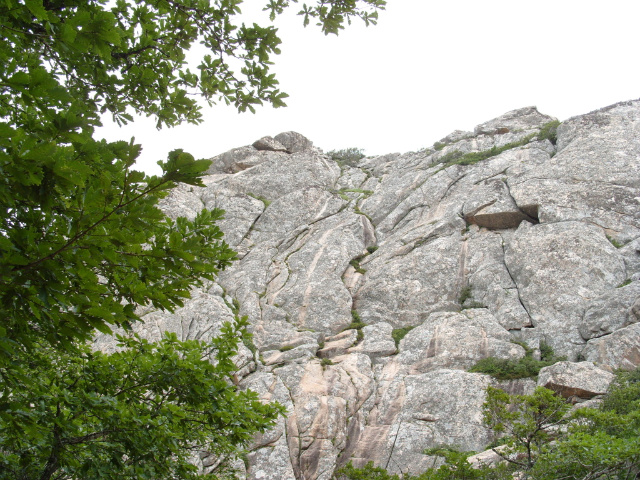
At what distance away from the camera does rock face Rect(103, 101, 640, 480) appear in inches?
623

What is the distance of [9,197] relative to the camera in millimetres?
2535

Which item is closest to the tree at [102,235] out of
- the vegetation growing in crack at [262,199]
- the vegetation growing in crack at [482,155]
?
the vegetation growing in crack at [262,199]

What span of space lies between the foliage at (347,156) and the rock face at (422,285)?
8371mm

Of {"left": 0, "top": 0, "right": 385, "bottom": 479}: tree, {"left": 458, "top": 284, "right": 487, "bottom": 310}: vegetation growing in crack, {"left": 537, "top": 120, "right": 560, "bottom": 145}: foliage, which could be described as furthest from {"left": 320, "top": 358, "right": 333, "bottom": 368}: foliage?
{"left": 537, "top": 120, "right": 560, "bottom": 145}: foliage

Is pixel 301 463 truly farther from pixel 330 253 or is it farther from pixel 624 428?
pixel 330 253

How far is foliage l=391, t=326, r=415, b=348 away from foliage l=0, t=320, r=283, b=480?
50.5 ft

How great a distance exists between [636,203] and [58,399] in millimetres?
26556

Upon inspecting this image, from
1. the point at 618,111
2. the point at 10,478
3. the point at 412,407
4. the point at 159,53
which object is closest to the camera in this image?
the point at 10,478

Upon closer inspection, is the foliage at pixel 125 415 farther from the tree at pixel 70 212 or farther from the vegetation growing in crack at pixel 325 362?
the vegetation growing in crack at pixel 325 362

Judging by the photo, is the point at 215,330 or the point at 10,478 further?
the point at 215,330

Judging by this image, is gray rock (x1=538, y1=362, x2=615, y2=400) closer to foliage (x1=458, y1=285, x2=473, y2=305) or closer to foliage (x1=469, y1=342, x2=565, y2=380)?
foliage (x1=469, y1=342, x2=565, y2=380)

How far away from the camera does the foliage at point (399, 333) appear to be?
20.9 metres

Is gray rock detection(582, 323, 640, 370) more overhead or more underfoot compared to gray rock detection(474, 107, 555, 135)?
more underfoot

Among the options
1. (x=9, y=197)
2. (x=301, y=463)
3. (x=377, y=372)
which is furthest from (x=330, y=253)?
(x=9, y=197)
